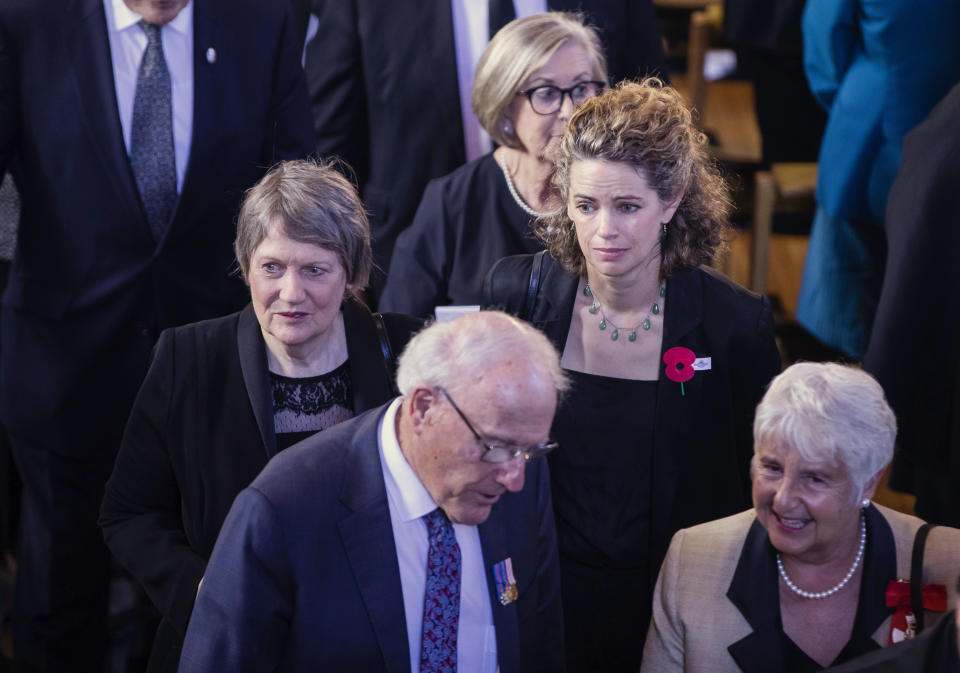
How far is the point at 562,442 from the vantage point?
10.2ft

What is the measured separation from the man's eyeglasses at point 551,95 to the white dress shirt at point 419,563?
1.34 metres

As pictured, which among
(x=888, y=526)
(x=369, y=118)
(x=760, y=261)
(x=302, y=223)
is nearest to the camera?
(x=888, y=526)

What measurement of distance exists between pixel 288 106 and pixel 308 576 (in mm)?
1732

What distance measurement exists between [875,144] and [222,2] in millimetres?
2193

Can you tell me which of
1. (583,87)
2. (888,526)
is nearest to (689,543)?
(888,526)

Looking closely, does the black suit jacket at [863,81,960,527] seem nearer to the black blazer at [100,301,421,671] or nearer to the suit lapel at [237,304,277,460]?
the black blazer at [100,301,421,671]

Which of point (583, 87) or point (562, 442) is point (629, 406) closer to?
point (562, 442)

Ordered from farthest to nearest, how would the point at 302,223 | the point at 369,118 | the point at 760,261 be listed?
1. the point at 760,261
2. the point at 369,118
3. the point at 302,223

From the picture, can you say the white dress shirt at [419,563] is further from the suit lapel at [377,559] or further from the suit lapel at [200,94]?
the suit lapel at [200,94]

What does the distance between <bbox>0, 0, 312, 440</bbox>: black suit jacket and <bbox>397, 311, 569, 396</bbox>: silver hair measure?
1357mm

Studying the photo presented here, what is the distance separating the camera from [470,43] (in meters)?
4.21

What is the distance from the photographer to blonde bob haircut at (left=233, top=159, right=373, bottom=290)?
9.70ft

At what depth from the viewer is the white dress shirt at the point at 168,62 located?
3.46 meters

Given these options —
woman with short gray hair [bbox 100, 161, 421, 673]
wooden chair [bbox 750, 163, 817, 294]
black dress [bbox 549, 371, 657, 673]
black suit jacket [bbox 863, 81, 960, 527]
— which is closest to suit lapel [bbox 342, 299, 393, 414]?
woman with short gray hair [bbox 100, 161, 421, 673]
